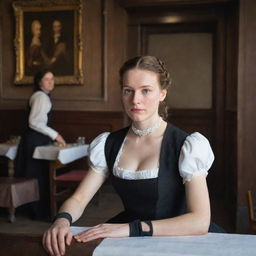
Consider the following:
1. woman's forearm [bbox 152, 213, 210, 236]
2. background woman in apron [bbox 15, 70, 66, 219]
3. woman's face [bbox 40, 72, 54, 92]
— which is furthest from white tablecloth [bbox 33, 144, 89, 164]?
woman's forearm [bbox 152, 213, 210, 236]

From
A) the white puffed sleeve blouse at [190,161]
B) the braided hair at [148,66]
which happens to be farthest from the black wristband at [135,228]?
the braided hair at [148,66]

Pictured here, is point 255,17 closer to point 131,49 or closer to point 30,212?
point 131,49

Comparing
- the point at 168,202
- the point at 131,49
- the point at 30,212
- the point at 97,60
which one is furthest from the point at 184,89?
the point at 168,202

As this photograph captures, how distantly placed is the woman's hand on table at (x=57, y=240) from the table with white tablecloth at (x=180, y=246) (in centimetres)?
12

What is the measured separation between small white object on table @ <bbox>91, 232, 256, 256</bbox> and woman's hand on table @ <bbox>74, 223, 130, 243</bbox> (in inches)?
1.0

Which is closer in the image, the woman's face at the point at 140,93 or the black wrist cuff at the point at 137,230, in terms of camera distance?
the black wrist cuff at the point at 137,230

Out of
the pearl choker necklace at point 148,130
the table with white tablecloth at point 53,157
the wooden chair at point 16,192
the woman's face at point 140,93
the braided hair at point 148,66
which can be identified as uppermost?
the braided hair at point 148,66

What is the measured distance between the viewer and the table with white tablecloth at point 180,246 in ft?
3.69

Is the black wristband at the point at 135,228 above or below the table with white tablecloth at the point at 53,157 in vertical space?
above

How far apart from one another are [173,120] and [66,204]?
17.5 feet

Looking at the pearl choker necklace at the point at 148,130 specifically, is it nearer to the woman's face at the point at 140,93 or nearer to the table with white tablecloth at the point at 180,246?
the woman's face at the point at 140,93

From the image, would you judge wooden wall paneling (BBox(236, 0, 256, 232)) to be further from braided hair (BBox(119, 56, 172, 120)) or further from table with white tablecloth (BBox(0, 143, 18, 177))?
braided hair (BBox(119, 56, 172, 120))

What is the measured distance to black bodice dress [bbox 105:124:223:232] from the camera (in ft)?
5.31

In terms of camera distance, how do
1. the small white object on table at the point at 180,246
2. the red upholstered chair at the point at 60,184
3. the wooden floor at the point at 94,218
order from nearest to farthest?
the small white object on table at the point at 180,246 → the wooden floor at the point at 94,218 → the red upholstered chair at the point at 60,184
